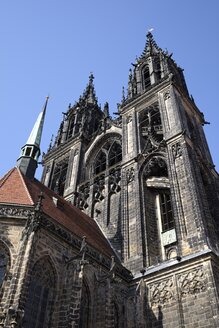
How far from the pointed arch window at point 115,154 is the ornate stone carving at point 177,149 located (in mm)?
5470

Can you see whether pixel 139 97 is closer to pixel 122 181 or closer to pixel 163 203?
pixel 122 181

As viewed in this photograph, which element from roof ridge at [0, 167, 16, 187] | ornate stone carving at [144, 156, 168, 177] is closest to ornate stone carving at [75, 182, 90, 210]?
ornate stone carving at [144, 156, 168, 177]

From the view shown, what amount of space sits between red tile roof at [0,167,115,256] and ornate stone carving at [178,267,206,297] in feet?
10.8

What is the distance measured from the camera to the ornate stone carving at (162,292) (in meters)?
12.6

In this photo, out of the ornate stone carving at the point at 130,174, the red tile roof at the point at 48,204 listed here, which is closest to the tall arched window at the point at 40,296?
the red tile roof at the point at 48,204

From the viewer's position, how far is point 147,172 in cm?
1839

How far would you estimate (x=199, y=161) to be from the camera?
18.5 m

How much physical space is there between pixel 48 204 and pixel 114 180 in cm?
585

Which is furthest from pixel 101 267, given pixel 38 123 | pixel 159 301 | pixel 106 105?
pixel 106 105

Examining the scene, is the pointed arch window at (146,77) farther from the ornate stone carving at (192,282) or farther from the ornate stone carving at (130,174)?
the ornate stone carving at (192,282)

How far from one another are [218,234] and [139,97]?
11.0 metres

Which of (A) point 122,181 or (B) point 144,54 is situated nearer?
(A) point 122,181

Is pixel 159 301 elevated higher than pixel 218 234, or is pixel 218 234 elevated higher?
pixel 218 234

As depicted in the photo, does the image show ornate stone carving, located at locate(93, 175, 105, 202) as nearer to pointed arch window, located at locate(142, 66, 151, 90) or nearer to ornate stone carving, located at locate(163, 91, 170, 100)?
ornate stone carving, located at locate(163, 91, 170, 100)
